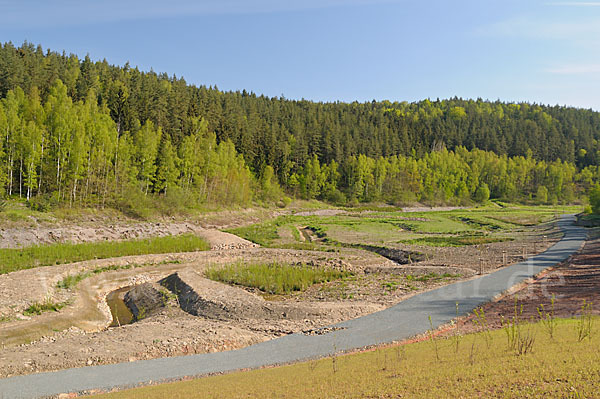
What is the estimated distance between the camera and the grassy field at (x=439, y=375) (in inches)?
320

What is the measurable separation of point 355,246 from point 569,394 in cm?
4403

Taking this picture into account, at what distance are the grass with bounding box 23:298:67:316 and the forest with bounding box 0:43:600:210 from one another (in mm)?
33537

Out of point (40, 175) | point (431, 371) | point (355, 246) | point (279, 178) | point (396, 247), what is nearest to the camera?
point (431, 371)

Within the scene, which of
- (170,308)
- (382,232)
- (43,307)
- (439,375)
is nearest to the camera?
(439,375)

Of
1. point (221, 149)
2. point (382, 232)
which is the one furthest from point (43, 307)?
point (221, 149)

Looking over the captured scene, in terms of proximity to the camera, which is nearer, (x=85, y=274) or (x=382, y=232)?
(x=85, y=274)

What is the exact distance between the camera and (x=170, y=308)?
940 inches

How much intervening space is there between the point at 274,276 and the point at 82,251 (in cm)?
1907

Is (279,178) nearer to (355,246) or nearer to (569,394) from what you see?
(355,246)

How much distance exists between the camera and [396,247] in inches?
1879

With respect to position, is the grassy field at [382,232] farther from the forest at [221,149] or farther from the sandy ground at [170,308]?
the forest at [221,149]

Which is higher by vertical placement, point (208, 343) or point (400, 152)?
point (400, 152)

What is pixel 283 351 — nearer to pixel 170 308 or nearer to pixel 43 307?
pixel 170 308

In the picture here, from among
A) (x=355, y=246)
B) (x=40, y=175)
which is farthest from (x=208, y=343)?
(x=40, y=175)
